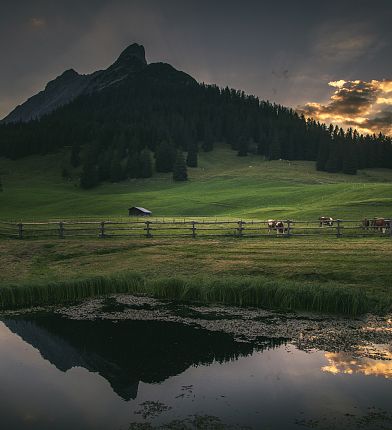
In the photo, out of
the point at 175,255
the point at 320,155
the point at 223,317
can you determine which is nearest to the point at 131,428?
the point at 223,317

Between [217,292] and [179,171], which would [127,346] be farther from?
[179,171]

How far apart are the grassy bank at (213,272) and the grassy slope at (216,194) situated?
27729mm

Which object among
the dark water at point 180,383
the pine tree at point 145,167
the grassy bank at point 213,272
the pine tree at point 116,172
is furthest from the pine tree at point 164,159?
the dark water at point 180,383

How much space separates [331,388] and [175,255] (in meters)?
18.0

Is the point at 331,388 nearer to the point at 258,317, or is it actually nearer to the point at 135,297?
the point at 258,317

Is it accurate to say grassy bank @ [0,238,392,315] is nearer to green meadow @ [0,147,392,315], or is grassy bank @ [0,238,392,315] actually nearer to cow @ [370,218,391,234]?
green meadow @ [0,147,392,315]

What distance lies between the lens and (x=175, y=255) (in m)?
28.4

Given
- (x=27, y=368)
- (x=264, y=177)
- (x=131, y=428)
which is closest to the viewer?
(x=131, y=428)

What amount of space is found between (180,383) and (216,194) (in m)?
87.6

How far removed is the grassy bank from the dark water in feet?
15.2

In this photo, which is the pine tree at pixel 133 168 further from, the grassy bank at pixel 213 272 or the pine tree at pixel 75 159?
the grassy bank at pixel 213 272

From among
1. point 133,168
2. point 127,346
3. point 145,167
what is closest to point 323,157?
point 145,167

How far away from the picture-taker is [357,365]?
12.4 m

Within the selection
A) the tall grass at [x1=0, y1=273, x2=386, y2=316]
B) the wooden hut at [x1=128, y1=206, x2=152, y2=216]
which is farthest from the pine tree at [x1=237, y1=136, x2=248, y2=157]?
the tall grass at [x1=0, y1=273, x2=386, y2=316]
